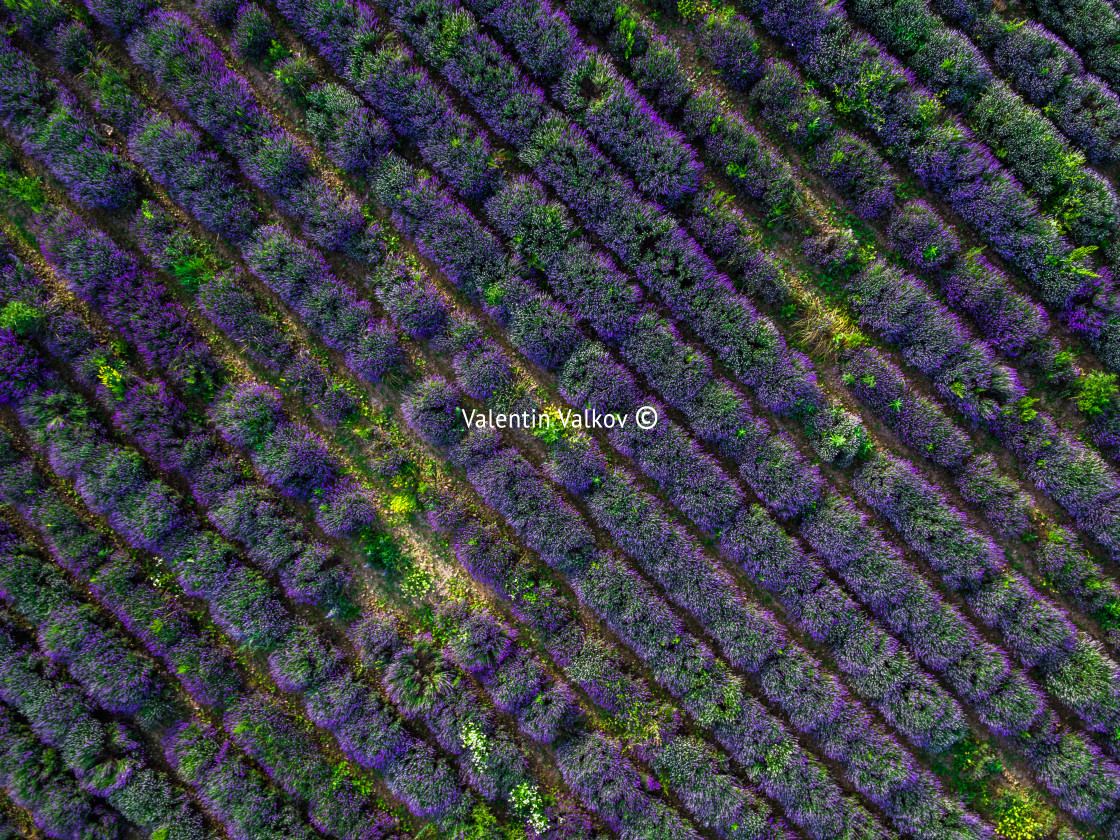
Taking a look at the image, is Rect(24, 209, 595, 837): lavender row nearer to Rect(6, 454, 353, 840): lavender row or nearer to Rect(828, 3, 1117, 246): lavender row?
Rect(6, 454, 353, 840): lavender row

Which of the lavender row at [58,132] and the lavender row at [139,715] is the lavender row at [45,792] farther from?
the lavender row at [58,132]

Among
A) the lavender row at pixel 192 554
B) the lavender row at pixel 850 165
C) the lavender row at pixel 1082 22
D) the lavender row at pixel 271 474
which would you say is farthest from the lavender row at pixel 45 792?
the lavender row at pixel 1082 22

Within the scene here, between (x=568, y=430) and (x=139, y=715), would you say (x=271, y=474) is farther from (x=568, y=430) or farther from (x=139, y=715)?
(x=568, y=430)

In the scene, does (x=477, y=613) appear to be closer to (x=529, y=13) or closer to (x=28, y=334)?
(x=28, y=334)

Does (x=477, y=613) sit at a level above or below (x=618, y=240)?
below

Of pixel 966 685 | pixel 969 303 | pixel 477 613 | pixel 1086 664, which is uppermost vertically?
pixel 477 613

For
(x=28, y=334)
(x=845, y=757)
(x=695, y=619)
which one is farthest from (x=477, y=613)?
(x=28, y=334)
